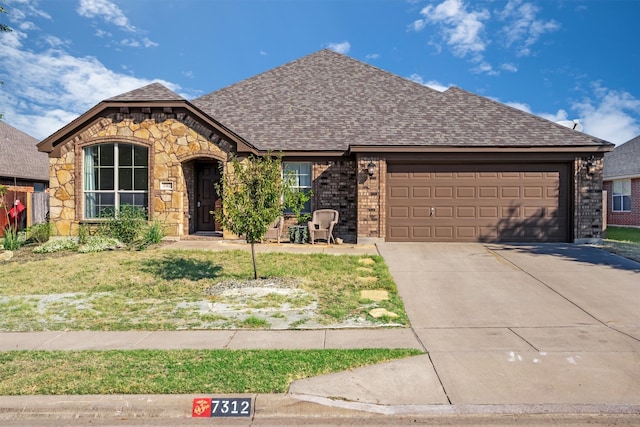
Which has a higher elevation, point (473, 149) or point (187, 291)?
point (473, 149)

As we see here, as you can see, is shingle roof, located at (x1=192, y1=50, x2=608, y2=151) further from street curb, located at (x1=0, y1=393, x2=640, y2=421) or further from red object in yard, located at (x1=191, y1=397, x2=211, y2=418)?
red object in yard, located at (x1=191, y1=397, x2=211, y2=418)

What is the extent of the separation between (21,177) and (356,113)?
1648 cm

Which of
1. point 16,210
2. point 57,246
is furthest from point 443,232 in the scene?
point 16,210

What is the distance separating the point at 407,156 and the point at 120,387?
1171 centimetres

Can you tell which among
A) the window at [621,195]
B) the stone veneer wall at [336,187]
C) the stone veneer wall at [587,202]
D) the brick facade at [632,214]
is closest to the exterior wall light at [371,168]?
the stone veneer wall at [336,187]

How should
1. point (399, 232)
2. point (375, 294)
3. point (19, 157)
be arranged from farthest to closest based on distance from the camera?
point (19, 157)
point (399, 232)
point (375, 294)

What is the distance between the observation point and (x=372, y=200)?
46.9 ft

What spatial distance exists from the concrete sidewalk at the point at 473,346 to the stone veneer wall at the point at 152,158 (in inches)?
319

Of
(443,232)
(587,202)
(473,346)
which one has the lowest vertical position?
(473,346)

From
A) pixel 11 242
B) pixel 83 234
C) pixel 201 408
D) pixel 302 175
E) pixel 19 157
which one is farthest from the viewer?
pixel 19 157

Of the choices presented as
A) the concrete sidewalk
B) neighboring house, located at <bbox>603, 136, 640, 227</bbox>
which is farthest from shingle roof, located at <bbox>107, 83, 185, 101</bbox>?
neighboring house, located at <bbox>603, 136, 640, 227</bbox>

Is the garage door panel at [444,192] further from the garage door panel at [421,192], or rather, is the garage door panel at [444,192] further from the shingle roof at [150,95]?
the shingle roof at [150,95]

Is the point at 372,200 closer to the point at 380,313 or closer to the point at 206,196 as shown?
the point at 206,196

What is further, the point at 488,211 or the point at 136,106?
the point at 488,211
